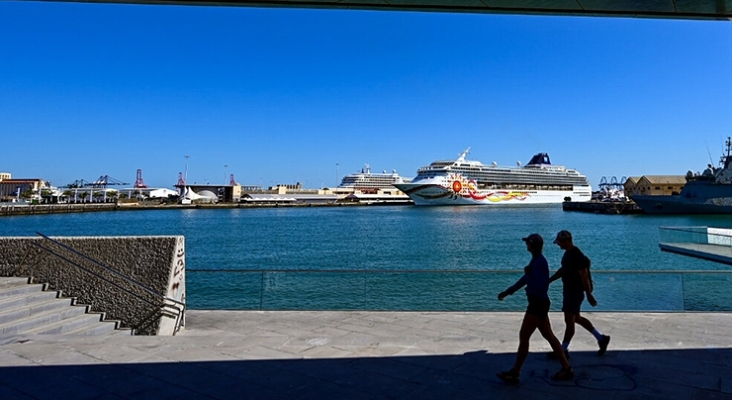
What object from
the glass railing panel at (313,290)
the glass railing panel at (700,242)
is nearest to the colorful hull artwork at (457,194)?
the glass railing panel at (700,242)

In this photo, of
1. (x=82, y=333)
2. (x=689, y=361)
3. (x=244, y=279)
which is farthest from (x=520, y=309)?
(x=82, y=333)

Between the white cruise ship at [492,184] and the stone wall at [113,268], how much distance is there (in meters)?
83.7

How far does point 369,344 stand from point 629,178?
467 feet

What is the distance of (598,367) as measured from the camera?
4.29m

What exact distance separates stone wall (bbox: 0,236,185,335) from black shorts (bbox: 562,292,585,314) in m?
4.47

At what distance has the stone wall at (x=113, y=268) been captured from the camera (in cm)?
567

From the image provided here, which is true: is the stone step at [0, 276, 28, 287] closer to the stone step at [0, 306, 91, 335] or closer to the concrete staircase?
the concrete staircase

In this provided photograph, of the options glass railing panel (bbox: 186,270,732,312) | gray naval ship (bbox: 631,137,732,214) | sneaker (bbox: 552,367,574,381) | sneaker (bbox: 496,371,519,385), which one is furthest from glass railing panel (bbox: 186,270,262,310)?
gray naval ship (bbox: 631,137,732,214)

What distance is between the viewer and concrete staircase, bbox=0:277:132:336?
5055 millimetres

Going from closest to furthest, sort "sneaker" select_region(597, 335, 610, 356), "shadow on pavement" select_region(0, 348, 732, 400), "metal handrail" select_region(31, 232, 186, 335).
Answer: "shadow on pavement" select_region(0, 348, 732, 400) < "sneaker" select_region(597, 335, 610, 356) < "metal handrail" select_region(31, 232, 186, 335)

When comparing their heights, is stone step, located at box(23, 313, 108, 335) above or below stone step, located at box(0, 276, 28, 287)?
below

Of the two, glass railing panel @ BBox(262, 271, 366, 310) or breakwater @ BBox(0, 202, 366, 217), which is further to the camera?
breakwater @ BBox(0, 202, 366, 217)

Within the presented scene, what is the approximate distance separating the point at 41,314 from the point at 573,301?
572cm

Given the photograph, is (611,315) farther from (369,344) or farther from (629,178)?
(629,178)
